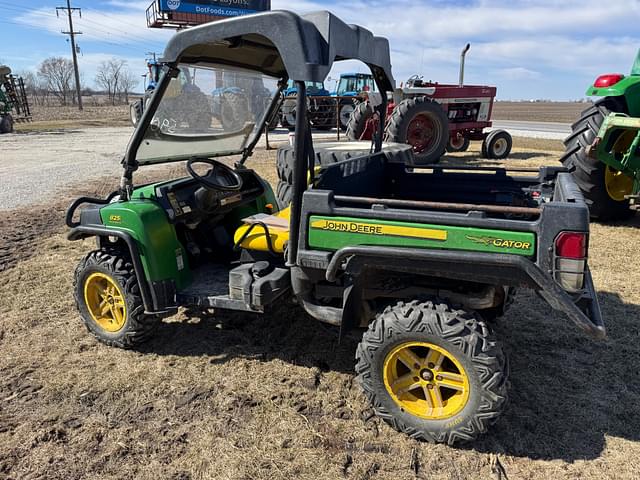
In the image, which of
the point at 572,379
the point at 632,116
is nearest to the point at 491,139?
the point at 632,116

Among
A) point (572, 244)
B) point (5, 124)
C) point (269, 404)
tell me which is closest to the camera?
point (572, 244)

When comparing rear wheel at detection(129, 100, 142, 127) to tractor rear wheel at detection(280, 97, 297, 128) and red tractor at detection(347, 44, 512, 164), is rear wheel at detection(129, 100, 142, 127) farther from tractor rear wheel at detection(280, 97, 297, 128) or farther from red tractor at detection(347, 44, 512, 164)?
tractor rear wheel at detection(280, 97, 297, 128)

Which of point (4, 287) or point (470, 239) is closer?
point (470, 239)

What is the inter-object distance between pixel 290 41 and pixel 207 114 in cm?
136

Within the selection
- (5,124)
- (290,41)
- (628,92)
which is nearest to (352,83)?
(5,124)

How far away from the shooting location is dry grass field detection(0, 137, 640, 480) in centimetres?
252

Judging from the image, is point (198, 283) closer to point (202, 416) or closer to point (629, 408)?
point (202, 416)

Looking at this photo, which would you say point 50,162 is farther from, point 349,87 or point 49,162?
point 349,87

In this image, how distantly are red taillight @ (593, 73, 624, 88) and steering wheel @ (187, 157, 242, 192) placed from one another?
16.9 ft

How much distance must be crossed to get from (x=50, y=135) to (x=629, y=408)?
21771 millimetres

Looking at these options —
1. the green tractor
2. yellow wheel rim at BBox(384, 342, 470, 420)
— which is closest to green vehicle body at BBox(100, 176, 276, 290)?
yellow wheel rim at BBox(384, 342, 470, 420)

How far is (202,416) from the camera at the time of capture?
114 inches

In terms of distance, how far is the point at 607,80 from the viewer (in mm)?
6555

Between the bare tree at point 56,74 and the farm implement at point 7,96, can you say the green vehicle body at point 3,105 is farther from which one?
the bare tree at point 56,74
